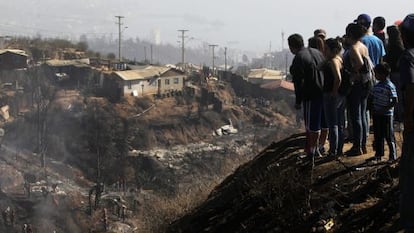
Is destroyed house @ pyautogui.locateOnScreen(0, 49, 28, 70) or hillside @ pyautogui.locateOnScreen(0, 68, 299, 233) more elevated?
destroyed house @ pyautogui.locateOnScreen(0, 49, 28, 70)

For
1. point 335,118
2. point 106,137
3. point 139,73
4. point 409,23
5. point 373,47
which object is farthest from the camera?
point 139,73

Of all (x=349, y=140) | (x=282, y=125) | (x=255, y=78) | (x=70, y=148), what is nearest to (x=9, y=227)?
(x=70, y=148)

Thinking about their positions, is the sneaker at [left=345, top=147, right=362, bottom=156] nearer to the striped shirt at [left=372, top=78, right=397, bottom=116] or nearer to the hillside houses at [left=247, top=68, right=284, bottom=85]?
the striped shirt at [left=372, top=78, right=397, bottom=116]

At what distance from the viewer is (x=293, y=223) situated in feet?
15.6

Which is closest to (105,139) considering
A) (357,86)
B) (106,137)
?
(106,137)

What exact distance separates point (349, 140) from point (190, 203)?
13.7ft

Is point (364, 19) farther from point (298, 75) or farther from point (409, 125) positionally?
point (409, 125)

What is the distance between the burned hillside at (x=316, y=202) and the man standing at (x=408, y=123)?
2.07 ft

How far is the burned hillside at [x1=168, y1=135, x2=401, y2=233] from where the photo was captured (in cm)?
428

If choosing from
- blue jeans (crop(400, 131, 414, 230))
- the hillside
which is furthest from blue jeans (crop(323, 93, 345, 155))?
the hillside

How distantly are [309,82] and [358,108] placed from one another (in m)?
0.65

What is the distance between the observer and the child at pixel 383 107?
548 cm

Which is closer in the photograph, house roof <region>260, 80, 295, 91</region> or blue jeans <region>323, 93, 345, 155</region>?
blue jeans <region>323, 93, 345, 155</region>

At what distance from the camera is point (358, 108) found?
601cm
